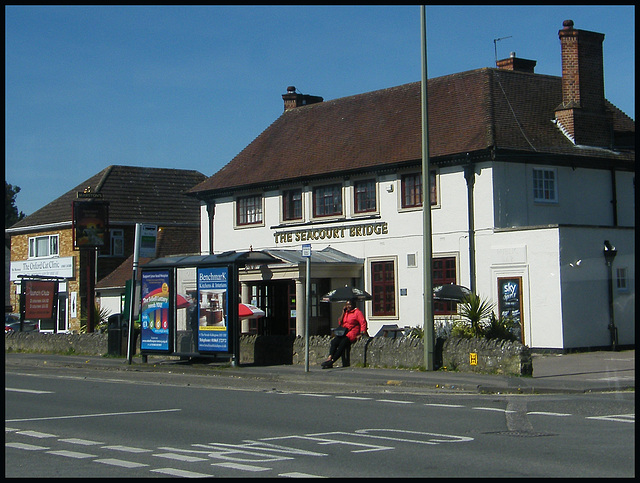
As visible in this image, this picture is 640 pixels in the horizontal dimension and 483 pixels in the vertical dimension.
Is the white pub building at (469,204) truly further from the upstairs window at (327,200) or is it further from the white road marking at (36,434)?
the white road marking at (36,434)

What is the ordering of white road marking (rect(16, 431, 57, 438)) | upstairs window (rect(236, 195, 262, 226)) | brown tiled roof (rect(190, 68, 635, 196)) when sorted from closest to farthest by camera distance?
1. white road marking (rect(16, 431, 57, 438))
2. brown tiled roof (rect(190, 68, 635, 196))
3. upstairs window (rect(236, 195, 262, 226))

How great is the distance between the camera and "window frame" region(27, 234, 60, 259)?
53719 millimetres

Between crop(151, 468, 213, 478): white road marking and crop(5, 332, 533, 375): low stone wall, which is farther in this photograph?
crop(5, 332, 533, 375): low stone wall

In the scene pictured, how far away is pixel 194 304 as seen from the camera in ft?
79.7

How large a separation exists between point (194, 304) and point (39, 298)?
13370mm

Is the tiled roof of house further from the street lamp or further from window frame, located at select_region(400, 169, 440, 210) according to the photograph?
the street lamp

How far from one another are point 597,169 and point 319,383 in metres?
16.0

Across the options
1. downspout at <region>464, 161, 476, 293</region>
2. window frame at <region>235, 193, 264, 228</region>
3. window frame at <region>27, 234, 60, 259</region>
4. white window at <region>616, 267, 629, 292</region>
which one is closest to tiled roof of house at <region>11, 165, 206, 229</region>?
window frame at <region>27, 234, 60, 259</region>

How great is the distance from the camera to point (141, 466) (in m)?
9.40

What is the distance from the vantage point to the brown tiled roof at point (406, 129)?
3100 cm

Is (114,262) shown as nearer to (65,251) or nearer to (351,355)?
(65,251)

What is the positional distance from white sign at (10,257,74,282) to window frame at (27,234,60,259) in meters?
0.34

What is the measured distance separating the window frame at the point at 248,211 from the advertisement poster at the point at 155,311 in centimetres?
1165

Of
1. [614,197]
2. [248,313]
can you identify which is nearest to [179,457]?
[248,313]
